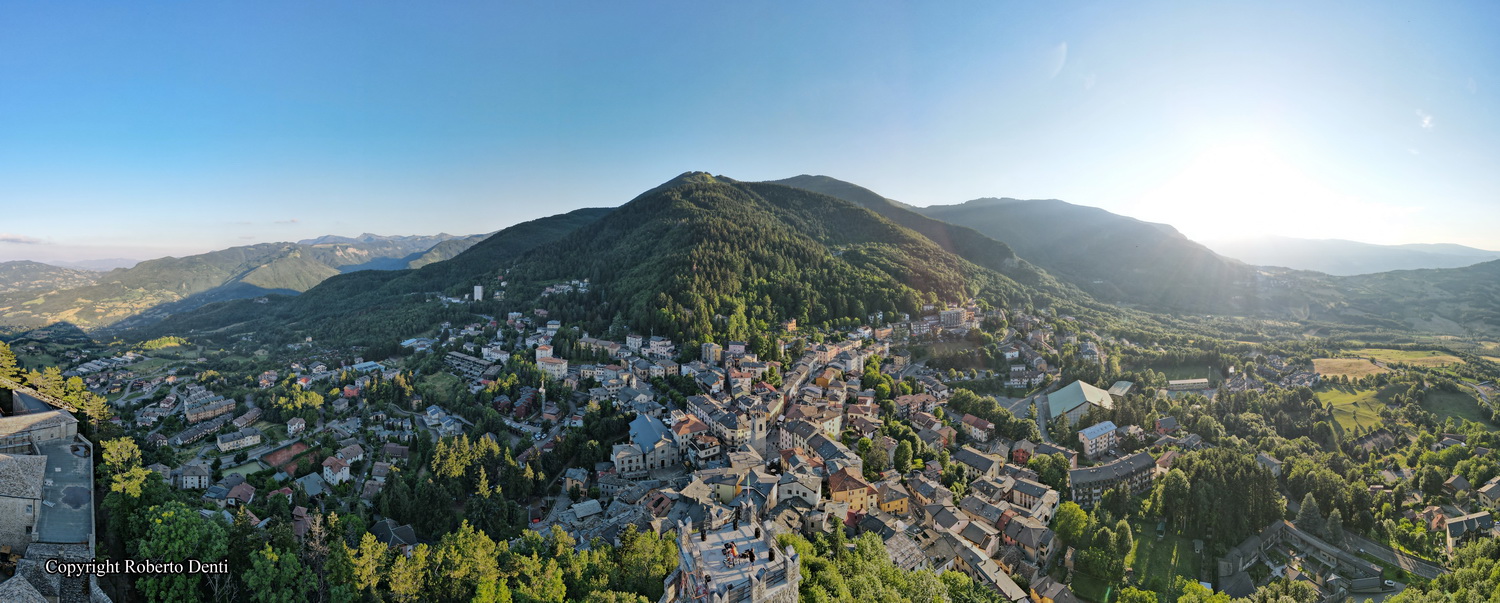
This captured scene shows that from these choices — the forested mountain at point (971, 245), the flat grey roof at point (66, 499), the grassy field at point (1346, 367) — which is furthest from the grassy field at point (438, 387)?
the forested mountain at point (971, 245)

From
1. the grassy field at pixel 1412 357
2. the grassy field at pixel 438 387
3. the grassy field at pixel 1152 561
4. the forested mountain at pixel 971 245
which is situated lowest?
the grassy field at pixel 1152 561

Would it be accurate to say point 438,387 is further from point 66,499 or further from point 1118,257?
point 1118,257

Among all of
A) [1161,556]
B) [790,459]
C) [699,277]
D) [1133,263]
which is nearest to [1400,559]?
[1161,556]

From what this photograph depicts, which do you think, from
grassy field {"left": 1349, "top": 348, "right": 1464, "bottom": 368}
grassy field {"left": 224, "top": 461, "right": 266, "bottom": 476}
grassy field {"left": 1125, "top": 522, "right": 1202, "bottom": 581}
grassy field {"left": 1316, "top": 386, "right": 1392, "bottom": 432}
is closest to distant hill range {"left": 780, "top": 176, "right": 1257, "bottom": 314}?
grassy field {"left": 1349, "top": 348, "right": 1464, "bottom": 368}

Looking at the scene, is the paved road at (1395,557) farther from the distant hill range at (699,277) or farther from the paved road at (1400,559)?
the distant hill range at (699,277)

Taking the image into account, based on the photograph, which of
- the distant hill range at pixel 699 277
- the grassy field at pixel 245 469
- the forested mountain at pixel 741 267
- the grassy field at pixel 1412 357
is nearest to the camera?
the grassy field at pixel 245 469

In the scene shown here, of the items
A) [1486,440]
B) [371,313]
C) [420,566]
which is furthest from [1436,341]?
[371,313]
